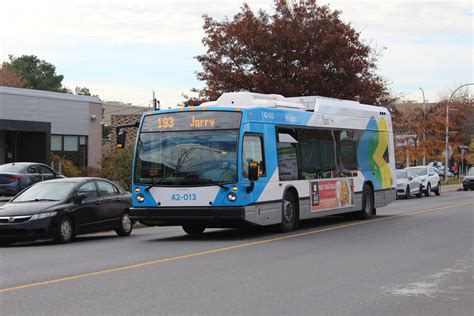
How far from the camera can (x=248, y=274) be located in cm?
1088

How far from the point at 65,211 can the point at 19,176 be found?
11.7 metres

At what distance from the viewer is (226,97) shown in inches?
703

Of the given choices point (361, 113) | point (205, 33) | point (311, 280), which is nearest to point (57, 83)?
point (205, 33)

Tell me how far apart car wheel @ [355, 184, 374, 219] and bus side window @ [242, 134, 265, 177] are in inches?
248

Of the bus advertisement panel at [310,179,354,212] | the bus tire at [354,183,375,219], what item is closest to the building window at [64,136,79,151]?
the bus tire at [354,183,375,219]

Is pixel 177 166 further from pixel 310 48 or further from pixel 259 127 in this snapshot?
pixel 310 48

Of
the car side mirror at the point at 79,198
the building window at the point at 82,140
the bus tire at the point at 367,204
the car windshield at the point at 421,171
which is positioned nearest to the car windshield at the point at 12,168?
the car side mirror at the point at 79,198

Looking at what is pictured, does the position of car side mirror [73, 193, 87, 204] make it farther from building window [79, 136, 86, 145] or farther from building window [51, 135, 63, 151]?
building window [79, 136, 86, 145]

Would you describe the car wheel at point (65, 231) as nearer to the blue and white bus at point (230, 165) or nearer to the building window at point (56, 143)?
the blue and white bus at point (230, 165)

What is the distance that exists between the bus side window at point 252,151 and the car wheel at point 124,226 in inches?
150

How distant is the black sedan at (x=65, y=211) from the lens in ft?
50.9

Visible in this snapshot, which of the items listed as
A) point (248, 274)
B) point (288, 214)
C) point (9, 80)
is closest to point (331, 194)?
point (288, 214)

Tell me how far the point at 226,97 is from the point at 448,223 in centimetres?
732

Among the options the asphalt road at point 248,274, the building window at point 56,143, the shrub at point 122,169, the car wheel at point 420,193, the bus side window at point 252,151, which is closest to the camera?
the asphalt road at point 248,274
